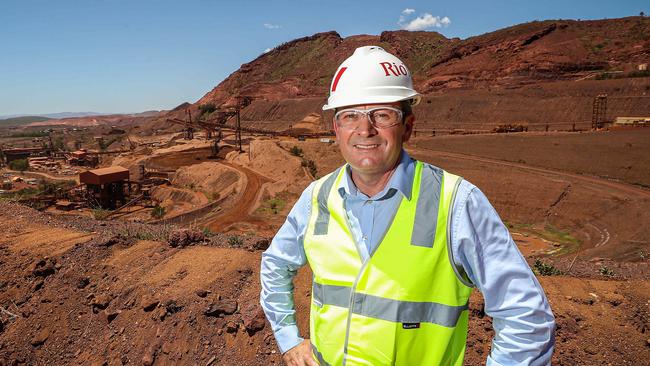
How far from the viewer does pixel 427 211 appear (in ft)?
5.08

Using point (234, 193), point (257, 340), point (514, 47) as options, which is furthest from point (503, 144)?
point (514, 47)

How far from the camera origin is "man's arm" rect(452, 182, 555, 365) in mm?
1344

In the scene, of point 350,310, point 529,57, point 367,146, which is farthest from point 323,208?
point 529,57

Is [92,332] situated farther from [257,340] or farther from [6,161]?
[6,161]

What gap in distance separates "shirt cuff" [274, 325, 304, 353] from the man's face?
946mm

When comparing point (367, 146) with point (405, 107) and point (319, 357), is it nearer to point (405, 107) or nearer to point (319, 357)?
point (405, 107)

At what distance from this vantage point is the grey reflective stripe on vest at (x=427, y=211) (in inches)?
59.4

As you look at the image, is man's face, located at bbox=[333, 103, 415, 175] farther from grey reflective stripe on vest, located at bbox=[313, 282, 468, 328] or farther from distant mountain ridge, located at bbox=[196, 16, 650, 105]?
distant mountain ridge, located at bbox=[196, 16, 650, 105]

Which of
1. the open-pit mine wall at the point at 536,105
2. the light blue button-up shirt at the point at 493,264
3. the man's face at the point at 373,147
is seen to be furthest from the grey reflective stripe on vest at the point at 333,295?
the open-pit mine wall at the point at 536,105

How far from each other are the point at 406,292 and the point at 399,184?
460 mm

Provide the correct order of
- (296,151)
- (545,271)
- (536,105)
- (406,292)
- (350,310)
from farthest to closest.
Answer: (536,105), (296,151), (545,271), (350,310), (406,292)

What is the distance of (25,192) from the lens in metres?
28.9

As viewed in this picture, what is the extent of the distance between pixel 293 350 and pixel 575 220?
20281mm

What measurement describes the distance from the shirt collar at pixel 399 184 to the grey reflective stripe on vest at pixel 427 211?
0.21 feet
